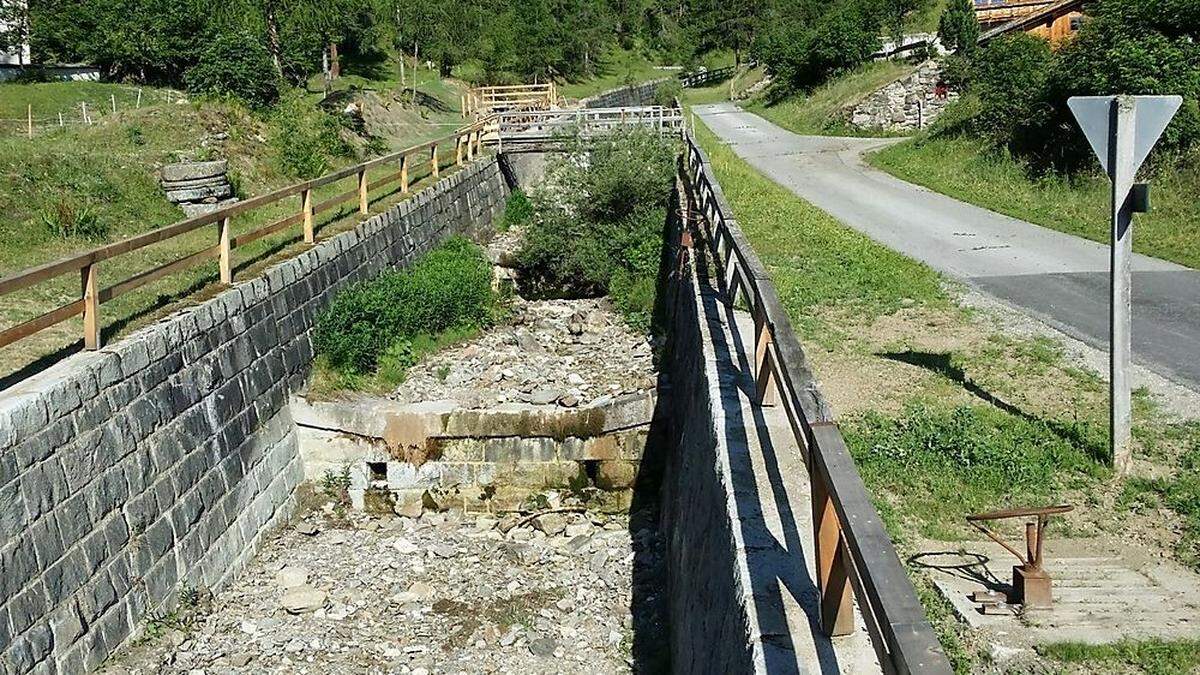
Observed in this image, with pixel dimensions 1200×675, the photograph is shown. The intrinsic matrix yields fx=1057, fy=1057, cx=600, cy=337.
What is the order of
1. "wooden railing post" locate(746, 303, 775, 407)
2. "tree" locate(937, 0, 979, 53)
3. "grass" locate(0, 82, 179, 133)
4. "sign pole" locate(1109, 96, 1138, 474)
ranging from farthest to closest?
"tree" locate(937, 0, 979, 53)
"grass" locate(0, 82, 179, 133)
"sign pole" locate(1109, 96, 1138, 474)
"wooden railing post" locate(746, 303, 775, 407)

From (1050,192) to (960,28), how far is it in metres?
22.5

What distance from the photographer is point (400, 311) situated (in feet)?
45.9

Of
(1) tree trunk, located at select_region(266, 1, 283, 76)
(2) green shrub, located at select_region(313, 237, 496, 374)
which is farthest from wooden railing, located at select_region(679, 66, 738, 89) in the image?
(2) green shrub, located at select_region(313, 237, 496, 374)

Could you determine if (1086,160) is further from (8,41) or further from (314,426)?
(8,41)

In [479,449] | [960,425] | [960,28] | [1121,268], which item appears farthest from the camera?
[960,28]

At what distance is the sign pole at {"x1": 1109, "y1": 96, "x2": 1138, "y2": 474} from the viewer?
6.51 m

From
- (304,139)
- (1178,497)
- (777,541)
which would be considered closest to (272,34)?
(304,139)

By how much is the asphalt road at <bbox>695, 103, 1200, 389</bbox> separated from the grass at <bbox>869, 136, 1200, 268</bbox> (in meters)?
0.43

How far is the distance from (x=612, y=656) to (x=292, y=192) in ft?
22.3

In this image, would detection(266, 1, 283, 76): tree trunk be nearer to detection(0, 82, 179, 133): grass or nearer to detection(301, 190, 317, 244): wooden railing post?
detection(0, 82, 179, 133): grass

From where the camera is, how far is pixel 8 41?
43188 millimetres

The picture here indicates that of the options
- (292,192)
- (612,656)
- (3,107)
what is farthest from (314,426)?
(3,107)

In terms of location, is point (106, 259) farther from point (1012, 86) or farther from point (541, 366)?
point (1012, 86)

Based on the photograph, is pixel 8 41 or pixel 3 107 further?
pixel 8 41
